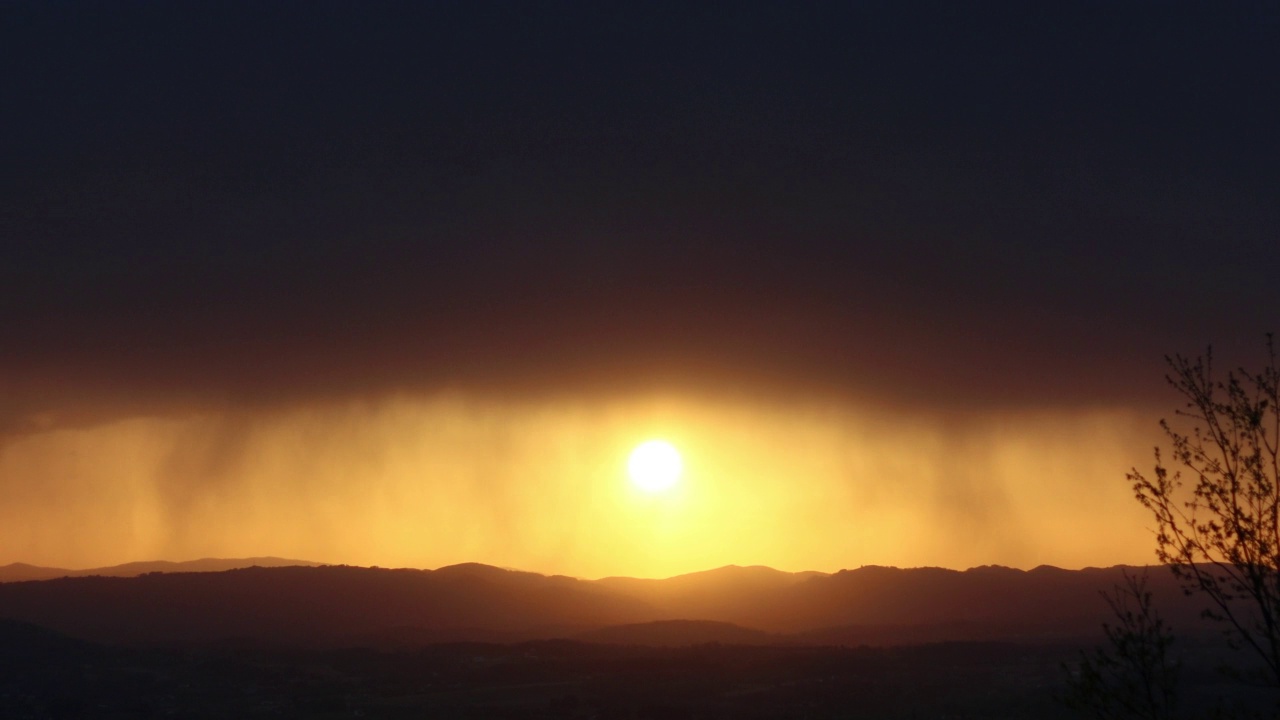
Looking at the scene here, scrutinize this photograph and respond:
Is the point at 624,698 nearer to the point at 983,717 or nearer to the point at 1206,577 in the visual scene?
the point at 983,717

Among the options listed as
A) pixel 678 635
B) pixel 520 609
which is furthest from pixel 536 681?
pixel 520 609

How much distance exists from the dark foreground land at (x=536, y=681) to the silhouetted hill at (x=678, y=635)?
58.4ft

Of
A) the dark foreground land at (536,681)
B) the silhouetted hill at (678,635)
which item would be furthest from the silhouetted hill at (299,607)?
the dark foreground land at (536,681)

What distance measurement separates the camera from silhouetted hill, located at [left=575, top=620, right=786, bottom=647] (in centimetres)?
11019

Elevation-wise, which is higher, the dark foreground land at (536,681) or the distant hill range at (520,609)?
the distant hill range at (520,609)

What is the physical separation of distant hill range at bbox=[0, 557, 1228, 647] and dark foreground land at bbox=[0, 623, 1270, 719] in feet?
69.9

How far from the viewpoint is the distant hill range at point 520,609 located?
4471 inches

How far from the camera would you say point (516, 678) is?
251 ft

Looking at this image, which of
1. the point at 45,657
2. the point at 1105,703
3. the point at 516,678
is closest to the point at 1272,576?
the point at 1105,703

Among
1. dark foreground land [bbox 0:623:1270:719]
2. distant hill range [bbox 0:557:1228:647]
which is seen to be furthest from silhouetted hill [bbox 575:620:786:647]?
dark foreground land [bbox 0:623:1270:719]

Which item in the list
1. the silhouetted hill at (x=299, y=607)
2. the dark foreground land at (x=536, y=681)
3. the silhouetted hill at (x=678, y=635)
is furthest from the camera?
the silhouetted hill at (x=299, y=607)

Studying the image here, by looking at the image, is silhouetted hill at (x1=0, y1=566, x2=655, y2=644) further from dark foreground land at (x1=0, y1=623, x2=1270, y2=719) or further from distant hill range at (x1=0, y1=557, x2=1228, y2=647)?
dark foreground land at (x1=0, y1=623, x2=1270, y2=719)

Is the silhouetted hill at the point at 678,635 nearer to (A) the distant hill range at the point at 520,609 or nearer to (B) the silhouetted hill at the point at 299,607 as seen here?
(A) the distant hill range at the point at 520,609

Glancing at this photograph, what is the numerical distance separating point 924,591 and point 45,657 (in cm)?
11006
